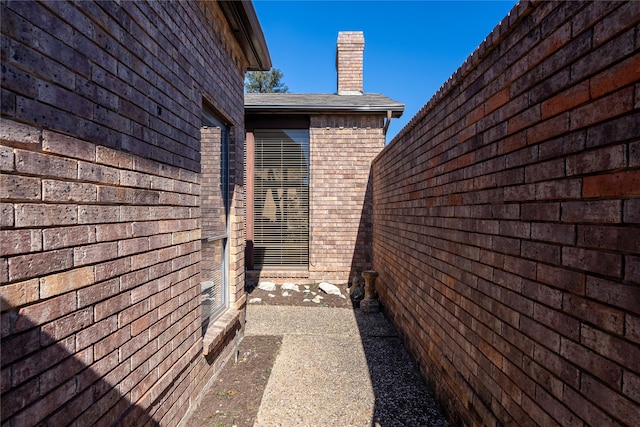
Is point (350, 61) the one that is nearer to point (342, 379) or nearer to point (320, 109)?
point (320, 109)

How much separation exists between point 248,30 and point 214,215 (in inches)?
91.3

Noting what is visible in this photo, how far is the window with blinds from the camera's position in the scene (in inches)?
298

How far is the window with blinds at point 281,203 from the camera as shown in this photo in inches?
A: 298

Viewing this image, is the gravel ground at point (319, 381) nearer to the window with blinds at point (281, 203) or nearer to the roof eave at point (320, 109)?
the window with blinds at point (281, 203)

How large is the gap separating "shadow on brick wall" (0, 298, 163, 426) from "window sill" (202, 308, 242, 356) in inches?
47.5

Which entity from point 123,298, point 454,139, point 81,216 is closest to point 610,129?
point 454,139

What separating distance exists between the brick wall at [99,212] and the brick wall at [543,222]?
7.45 feet

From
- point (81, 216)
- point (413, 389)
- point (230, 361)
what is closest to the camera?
point (81, 216)

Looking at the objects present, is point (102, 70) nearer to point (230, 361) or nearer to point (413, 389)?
point (230, 361)

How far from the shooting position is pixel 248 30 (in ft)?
A: 12.5

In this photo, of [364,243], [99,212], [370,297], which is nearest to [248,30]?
[99,212]

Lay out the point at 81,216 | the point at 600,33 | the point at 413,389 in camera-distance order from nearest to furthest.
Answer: the point at 600,33, the point at 81,216, the point at 413,389

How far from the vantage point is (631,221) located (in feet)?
3.66

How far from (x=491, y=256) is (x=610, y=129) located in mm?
1037
